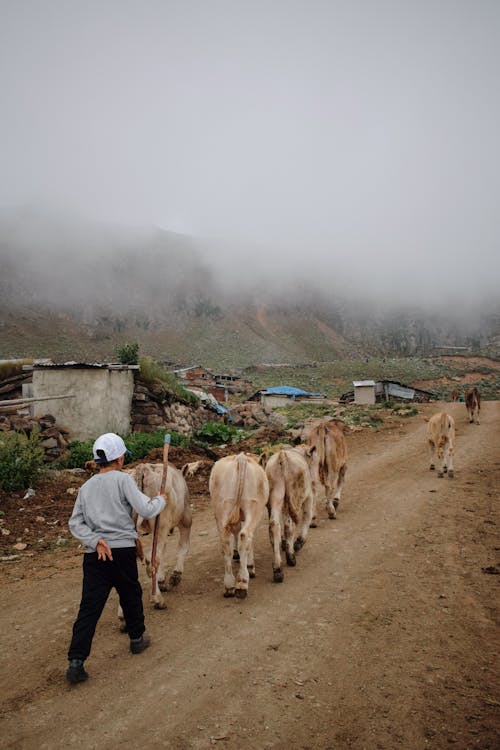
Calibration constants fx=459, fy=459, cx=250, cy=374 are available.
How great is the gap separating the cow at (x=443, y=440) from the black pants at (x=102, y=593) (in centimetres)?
925

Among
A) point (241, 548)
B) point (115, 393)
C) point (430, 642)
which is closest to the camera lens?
point (430, 642)

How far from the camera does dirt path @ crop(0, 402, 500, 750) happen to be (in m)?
3.23

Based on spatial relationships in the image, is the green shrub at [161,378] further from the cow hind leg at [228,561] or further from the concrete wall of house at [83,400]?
the cow hind leg at [228,561]

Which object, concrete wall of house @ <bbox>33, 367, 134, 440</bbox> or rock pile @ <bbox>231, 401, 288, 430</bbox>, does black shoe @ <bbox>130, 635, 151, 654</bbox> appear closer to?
concrete wall of house @ <bbox>33, 367, 134, 440</bbox>

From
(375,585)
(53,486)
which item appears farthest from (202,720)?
(53,486)

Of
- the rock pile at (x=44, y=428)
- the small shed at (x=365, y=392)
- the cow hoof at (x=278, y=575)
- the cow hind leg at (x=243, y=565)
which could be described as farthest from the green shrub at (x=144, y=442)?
the small shed at (x=365, y=392)

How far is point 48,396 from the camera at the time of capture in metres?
15.7

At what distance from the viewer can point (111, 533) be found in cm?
419

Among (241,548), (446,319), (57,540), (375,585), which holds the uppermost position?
(446,319)

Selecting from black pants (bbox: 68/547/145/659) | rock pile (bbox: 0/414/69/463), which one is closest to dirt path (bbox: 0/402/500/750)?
black pants (bbox: 68/547/145/659)

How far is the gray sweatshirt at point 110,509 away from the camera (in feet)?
13.7

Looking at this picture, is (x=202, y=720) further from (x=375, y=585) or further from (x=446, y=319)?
(x=446, y=319)

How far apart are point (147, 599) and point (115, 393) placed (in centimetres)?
1207

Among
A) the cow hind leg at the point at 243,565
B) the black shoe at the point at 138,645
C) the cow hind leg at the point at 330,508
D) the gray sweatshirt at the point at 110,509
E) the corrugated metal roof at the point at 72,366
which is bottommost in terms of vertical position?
the cow hind leg at the point at 330,508
